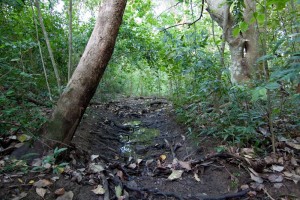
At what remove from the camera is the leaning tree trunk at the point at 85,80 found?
106 inches

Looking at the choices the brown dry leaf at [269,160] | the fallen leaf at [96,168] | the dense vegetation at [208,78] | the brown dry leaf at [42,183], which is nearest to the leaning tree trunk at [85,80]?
the dense vegetation at [208,78]

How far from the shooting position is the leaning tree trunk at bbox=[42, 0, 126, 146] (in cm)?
269

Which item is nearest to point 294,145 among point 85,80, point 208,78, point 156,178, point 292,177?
point 292,177

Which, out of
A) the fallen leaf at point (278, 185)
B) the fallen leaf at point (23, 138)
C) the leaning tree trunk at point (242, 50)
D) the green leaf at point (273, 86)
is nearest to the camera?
the green leaf at point (273, 86)

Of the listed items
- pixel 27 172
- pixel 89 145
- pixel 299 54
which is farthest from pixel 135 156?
pixel 299 54

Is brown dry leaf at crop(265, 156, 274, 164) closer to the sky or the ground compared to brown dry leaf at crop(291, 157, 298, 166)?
closer to the sky

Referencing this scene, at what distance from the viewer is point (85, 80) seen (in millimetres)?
2846

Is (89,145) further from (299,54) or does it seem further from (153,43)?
(153,43)

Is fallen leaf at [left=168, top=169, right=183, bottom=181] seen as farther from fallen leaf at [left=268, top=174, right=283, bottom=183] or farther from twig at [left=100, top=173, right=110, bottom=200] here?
fallen leaf at [left=268, top=174, right=283, bottom=183]

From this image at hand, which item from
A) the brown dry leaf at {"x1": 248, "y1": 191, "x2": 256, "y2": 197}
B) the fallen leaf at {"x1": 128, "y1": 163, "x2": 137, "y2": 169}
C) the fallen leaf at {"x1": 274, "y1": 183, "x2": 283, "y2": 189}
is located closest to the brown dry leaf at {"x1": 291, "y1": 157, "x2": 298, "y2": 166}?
the fallen leaf at {"x1": 274, "y1": 183, "x2": 283, "y2": 189}

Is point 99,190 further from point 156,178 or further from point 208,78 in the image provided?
point 208,78

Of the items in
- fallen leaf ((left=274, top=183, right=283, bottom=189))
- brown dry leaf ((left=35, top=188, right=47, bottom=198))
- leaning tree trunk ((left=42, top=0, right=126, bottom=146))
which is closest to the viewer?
brown dry leaf ((left=35, top=188, right=47, bottom=198))

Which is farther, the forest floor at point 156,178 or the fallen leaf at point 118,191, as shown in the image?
the fallen leaf at point 118,191

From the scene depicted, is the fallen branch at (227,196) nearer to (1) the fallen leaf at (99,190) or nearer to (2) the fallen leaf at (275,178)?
(2) the fallen leaf at (275,178)
